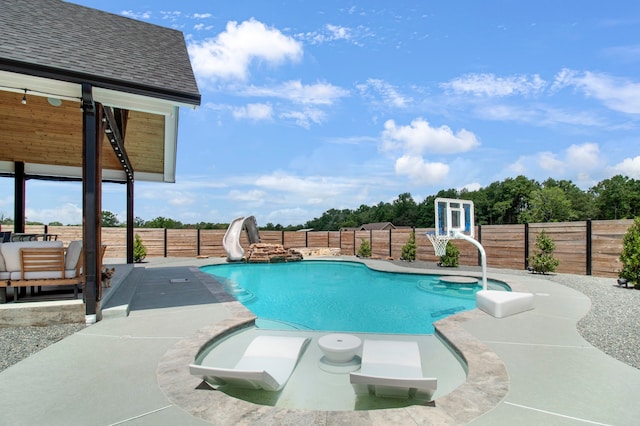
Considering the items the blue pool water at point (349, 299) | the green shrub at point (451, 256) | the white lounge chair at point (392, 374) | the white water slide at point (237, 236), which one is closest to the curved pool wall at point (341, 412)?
the white lounge chair at point (392, 374)

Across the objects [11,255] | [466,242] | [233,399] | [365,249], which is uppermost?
[11,255]

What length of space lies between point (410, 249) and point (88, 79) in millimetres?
13370

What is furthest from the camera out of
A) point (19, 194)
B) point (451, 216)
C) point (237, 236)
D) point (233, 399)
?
point (237, 236)

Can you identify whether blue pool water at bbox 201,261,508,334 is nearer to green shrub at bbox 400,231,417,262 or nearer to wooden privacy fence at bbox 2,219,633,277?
green shrub at bbox 400,231,417,262

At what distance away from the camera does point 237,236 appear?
1614 cm

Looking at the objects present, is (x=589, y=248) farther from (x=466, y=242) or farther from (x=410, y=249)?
(x=410, y=249)

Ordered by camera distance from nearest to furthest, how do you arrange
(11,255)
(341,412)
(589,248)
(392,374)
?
(341,412)
(392,374)
(11,255)
(589,248)

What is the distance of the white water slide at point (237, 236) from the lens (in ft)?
51.7

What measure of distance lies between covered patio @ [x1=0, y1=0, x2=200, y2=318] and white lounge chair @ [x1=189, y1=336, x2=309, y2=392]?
108 inches

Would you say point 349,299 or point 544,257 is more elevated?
point 544,257

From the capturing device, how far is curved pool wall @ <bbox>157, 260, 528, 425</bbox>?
2.33m

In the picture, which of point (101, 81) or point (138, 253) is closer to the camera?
point (101, 81)

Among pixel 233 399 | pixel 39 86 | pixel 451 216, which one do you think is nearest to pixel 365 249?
pixel 451 216

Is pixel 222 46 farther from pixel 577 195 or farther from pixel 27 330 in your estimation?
pixel 577 195
